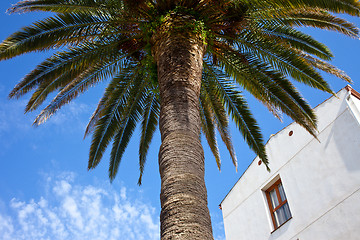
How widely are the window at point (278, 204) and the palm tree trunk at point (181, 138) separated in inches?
339

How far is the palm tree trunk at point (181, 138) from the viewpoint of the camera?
4.60 metres

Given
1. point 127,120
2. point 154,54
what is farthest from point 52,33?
point 127,120

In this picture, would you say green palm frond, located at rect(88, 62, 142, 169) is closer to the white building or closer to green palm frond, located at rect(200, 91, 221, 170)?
green palm frond, located at rect(200, 91, 221, 170)

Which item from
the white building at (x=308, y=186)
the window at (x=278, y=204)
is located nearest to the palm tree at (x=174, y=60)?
the white building at (x=308, y=186)

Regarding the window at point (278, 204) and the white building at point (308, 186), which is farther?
the window at point (278, 204)

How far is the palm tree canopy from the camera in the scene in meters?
8.41

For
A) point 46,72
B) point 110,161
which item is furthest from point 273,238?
point 46,72

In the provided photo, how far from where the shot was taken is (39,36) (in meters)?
8.74

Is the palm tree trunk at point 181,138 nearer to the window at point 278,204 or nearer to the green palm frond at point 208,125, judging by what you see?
the green palm frond at point 208,125

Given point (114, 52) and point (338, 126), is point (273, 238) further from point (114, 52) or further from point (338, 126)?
point (114, 52)

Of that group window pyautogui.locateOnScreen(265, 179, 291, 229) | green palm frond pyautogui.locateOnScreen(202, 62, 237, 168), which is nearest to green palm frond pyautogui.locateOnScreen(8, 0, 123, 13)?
green palm frond pyautogui.locateOnScreen(202, 62, 237, 168)

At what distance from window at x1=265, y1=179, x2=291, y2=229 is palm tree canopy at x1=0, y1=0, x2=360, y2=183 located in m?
4.87

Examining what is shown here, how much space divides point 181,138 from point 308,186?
357 inches

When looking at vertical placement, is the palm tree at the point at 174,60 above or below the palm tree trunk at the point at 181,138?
above
